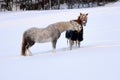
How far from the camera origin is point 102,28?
15211 mm

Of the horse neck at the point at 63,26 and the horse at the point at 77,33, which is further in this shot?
the horse at the point at 77,33

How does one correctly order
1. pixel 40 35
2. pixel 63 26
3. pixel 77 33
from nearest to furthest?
pixel 40 35
pixel 63 26
pixel 77 33

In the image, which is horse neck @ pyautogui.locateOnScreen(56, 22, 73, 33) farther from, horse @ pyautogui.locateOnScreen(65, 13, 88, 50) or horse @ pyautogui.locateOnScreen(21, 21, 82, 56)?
horse @ pyautogui.locateOnScreen(65, 13, 88, 50)

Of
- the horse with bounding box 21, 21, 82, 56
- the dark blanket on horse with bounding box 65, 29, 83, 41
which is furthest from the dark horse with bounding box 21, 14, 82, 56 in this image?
the dark blanket on horse with bounding box 65, 29, 83, 41

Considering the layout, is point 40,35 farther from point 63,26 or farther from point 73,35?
point 73,35

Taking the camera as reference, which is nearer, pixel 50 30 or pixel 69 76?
pixel 69 76

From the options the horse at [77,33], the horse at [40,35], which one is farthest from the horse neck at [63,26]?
the horse at [77,33]

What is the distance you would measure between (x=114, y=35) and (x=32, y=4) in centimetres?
1525

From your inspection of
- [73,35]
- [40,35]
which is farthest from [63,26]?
[40,35]

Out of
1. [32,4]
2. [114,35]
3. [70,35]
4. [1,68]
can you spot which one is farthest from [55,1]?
[1,68]

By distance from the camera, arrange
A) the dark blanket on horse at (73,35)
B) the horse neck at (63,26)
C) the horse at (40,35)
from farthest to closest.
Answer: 1. the dark blanket on horse at (73,35)
2. the horse neck at (63,26)
3. the horse at (40,35)

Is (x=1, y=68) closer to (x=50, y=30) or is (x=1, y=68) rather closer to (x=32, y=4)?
(x=50, y=30)

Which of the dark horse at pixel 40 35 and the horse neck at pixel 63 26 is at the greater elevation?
the horse neck at pixel 63 26

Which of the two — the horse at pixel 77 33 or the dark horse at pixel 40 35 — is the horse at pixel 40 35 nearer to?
the dark horse at pixel 40 35
